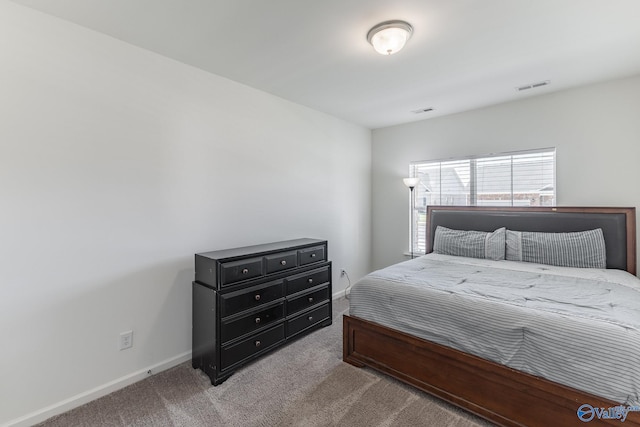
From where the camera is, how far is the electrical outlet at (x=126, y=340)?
2146 millimetres

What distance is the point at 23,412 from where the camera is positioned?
5.79ft

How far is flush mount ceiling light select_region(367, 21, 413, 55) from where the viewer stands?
1.91 m

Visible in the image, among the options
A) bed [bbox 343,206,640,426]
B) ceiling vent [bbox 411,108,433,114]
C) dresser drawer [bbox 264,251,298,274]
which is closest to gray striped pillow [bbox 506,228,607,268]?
bed [bbox 343,206,640,426]

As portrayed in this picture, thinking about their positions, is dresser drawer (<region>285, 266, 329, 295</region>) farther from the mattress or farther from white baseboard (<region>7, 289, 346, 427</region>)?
white baseboard (<region>7, 289, 346, 427</region>)

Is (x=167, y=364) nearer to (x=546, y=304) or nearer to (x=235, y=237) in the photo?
(x=235, y=237)

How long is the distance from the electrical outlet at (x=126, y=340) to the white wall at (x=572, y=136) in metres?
3.92

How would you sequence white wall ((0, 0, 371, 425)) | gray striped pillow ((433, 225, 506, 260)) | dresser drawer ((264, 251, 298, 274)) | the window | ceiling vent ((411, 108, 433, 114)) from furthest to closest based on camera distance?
ceiling vent ((411, 108, 433, 114)) → the window → gray striped pillow ((433, 225, 506, 260)) → dresser drawer ((264, 251, 298, 274)) → white wall ((0, 0, 371, 425))

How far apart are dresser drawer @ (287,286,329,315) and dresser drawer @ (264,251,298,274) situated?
1.12 ft

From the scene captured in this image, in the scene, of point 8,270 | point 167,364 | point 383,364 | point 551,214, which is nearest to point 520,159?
point 551,214

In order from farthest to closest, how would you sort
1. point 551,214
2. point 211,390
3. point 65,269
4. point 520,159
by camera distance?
1. point 520,159
2. point 551,214
3. point 211,390
4. point 65,269

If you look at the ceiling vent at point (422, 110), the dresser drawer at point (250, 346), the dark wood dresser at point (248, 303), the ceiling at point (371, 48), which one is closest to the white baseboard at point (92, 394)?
the dark wood dresser at point (248, 303)

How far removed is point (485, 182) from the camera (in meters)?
3.69

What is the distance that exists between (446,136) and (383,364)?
122 inches

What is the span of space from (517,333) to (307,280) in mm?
1801
